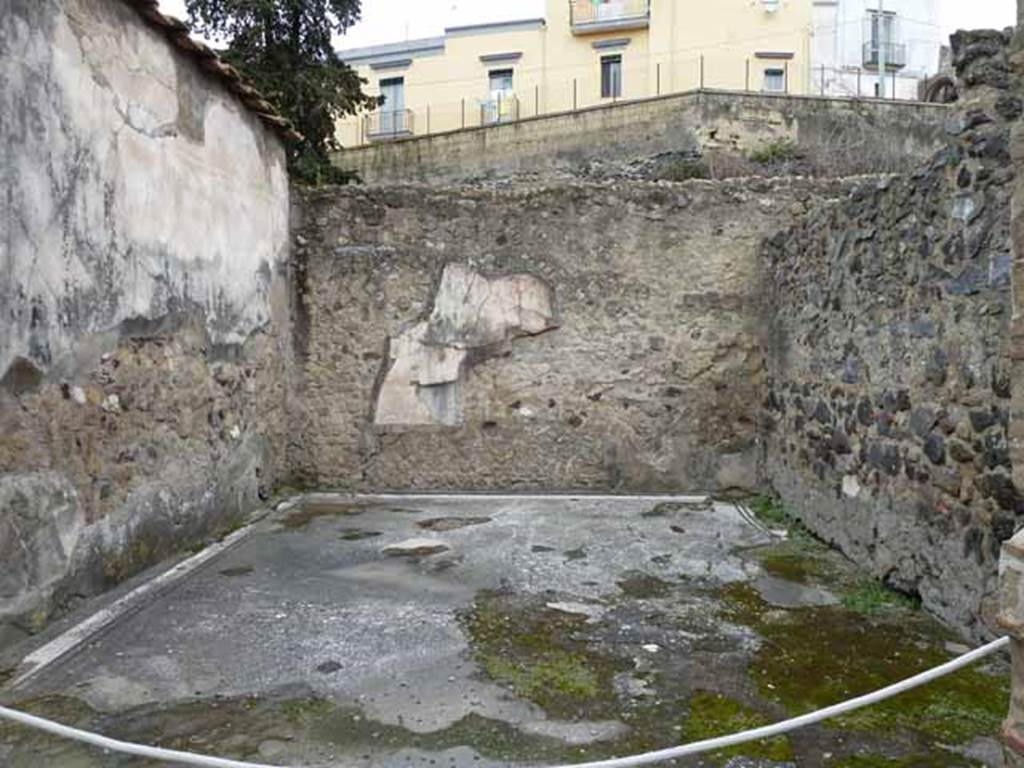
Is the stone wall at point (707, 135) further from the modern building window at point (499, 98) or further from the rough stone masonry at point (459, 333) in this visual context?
the rough stone masonry at point (459, 333)

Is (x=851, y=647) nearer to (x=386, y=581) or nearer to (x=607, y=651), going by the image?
(x=607, y=651)

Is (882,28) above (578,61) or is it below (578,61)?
above

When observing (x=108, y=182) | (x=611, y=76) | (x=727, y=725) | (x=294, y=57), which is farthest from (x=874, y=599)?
(x=611, y=76)

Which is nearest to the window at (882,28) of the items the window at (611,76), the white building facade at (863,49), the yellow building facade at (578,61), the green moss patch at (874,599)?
the white building facade at (863,49)

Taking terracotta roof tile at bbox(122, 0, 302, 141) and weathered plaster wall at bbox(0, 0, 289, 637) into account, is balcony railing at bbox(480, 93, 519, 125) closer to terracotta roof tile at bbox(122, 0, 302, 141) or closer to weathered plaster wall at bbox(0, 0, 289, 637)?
terracotta roof tile at bbox(122, 0, 302, 141)

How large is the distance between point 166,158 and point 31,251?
1.44 metres

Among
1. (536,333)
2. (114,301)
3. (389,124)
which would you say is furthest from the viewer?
(389,124)

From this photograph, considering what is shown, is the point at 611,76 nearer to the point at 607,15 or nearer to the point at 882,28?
the point at 607,15

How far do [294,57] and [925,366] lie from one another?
9.60 m

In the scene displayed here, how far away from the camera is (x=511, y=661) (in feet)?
10.5

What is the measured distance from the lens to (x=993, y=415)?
3.23m

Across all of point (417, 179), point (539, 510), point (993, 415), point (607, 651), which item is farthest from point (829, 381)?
point (417, 179)

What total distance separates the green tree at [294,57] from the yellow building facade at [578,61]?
11.6m

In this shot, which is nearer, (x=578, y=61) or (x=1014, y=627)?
(x=1014, y=627)
